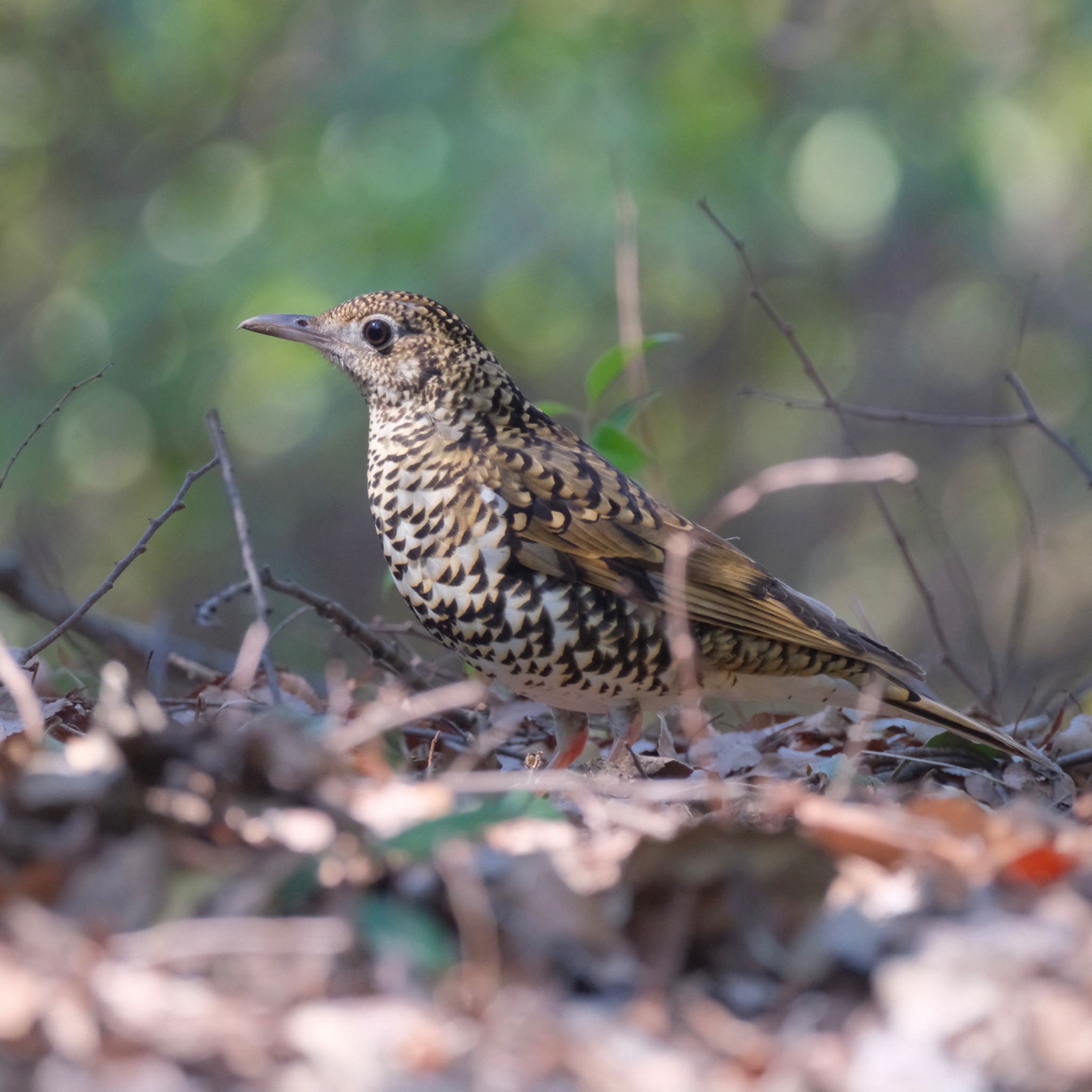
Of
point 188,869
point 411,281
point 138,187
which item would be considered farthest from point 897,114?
point 188,869

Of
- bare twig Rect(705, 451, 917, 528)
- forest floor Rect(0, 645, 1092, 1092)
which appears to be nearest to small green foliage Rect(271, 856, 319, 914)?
forest floor Rect(0, 645, 1092, 1092)

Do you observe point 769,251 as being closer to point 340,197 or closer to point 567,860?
point 340,197

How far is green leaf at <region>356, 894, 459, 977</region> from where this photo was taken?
6.06 ft

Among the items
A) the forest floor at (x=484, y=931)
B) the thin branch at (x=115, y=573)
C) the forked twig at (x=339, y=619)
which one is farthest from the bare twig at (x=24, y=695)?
the forked twig at (x=339, y=619)

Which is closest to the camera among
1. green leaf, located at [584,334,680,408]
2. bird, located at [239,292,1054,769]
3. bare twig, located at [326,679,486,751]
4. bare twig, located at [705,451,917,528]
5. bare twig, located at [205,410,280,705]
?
bare twig, located at [326,679,486,751]

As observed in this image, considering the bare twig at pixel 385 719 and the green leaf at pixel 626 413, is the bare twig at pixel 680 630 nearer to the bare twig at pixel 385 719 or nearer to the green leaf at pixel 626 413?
the green leaf at pixel 626 413

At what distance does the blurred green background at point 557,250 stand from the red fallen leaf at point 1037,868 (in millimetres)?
2994

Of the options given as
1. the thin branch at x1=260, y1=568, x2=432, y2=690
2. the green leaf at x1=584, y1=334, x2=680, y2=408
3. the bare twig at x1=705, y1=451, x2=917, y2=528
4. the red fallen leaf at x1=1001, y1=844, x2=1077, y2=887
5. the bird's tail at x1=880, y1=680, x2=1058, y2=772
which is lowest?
the bird's tail at x1=880, y1=680, x2=1058, y2=772

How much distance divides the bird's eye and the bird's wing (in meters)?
0.57

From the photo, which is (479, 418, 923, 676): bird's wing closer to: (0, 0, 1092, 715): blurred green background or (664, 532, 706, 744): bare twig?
(664, 532, 706, 744): bare twig

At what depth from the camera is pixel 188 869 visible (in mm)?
2039

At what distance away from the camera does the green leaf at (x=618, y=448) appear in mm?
4516

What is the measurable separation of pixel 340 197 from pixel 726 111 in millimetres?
2698

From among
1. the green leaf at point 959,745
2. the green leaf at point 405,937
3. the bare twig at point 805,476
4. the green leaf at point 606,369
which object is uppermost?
the bare twig at point 805,476
